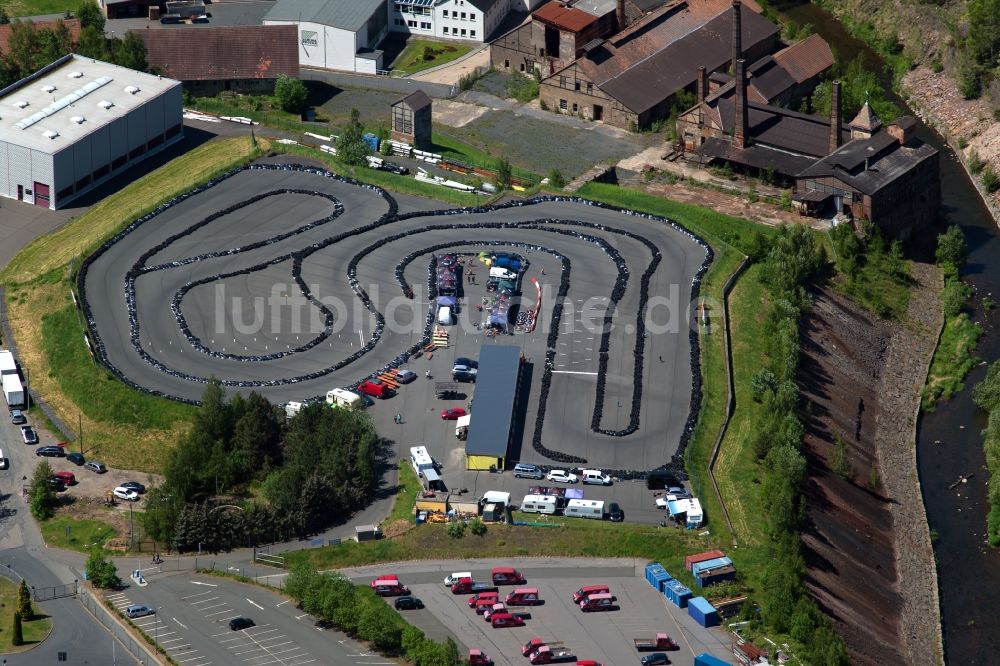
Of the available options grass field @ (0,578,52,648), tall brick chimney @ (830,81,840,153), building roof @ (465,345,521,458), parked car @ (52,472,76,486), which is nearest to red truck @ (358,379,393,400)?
building roof @ (465,345,521,458)

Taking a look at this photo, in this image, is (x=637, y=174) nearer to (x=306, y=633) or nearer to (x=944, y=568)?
(x=944, y=568)

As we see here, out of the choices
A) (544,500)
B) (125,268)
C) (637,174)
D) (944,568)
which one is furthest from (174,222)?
(944,568)

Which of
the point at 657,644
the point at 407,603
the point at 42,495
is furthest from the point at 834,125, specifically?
the point at 42,495

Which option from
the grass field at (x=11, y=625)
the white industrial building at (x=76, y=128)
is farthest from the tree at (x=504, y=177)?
the grass field at (x=11, y=625)

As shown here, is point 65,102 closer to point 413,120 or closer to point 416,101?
point 413,120

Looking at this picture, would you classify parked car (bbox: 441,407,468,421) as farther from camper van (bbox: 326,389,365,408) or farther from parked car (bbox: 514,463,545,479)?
parked car (bbox: 514,463,545,479)

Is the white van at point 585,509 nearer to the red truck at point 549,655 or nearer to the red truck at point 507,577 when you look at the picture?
the red truck at point 507,577
